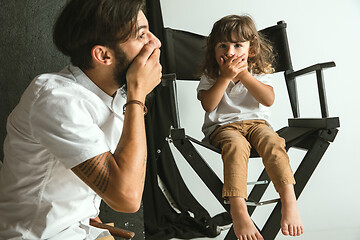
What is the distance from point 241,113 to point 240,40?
0.35m

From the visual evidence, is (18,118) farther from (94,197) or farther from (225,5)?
(225,5)

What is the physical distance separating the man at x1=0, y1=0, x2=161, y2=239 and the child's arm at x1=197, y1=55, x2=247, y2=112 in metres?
0.71

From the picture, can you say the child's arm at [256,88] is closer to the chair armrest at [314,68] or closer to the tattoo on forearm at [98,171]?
the chair armrest at [314,68]

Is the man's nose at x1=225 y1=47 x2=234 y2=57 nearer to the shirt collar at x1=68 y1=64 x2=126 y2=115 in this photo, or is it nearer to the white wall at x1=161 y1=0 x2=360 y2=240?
the white wall at x1=161 y1=0 x2=360 y2=240

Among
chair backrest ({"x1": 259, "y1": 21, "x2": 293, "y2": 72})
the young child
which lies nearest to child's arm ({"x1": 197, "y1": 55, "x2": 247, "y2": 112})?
the young child

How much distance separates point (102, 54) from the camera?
1.04 meters

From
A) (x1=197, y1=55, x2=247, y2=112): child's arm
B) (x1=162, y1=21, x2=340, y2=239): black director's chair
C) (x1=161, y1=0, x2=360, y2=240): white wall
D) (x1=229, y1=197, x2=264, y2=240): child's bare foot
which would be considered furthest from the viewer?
(x1=161, y1=0, x2=360, y2=240): white wall

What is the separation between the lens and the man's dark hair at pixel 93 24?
3.26 feet

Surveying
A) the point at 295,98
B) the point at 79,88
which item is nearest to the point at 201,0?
the point at 295,98

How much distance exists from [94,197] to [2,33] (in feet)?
2.17

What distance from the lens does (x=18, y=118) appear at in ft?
3.04

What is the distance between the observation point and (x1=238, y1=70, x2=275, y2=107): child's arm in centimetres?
182

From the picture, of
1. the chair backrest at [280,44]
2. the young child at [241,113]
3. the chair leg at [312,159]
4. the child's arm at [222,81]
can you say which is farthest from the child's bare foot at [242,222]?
the chair backrest at [280,44]

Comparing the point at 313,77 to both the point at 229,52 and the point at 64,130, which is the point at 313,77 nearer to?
the point at 229,52
